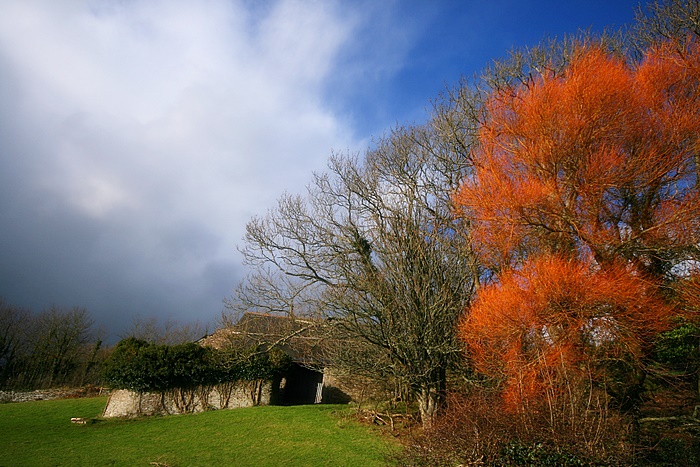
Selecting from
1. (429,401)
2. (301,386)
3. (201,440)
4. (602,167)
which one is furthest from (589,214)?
(301,386)

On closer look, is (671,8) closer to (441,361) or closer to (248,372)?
(441,361)

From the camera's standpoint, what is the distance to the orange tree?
33.0 ft

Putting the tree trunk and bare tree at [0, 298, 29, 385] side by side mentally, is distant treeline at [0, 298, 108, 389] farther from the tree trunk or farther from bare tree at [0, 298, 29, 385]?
the tree trunk

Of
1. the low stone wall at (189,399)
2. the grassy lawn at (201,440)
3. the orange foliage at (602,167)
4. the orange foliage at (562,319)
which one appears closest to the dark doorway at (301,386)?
the low stone wall at (189,399)

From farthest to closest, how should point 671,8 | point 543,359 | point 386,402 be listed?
point 386,402, point 671,8, point 543,359

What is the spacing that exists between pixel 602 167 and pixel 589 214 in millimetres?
1345

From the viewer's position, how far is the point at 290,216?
52.7 ft

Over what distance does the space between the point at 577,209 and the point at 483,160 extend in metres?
3.37

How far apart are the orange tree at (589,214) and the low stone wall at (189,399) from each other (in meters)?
10.9

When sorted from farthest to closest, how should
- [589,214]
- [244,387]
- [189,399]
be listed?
[244,387]
[189,399]
[589,214]

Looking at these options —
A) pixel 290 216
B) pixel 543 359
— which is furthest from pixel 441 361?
pixel 290 216

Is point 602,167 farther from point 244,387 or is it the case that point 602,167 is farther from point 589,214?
point 244,387

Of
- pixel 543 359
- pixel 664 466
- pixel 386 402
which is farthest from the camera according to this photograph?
pixel 386 402

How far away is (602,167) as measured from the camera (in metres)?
11.0
